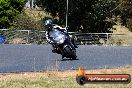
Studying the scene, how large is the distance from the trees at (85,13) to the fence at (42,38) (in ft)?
15.2

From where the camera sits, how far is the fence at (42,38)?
124 ft

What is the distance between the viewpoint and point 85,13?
44250mm

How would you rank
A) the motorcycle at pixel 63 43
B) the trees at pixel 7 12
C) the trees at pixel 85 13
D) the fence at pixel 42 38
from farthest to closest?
the trees at pixel 7 12, the trees at pixel 85 13, the fence at pixel 42 38, the motorcycle at pixel 63 43

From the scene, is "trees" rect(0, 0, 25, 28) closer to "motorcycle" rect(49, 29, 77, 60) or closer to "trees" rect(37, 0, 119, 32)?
"trees" rect(37, 0, 119, 32)

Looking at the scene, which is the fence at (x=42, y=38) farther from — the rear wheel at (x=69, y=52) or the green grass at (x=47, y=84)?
the green grass at (x=47, y=84)

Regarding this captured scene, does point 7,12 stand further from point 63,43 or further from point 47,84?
point 47,84

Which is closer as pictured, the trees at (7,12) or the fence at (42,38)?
the fence at (42,38)

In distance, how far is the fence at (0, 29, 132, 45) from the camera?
37.7 m

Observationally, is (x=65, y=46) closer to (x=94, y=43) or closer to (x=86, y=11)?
(x=94, y=43)

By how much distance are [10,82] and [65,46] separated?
9.05 metres

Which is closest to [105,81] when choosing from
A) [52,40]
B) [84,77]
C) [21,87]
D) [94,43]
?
[84,77]

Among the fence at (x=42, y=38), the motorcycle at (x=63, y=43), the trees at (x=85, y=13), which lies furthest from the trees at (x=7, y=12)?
the motorcycle at (x=63, y=43)

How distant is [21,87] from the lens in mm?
11273

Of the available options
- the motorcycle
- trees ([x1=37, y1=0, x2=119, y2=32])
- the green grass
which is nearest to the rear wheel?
the motorcycle
